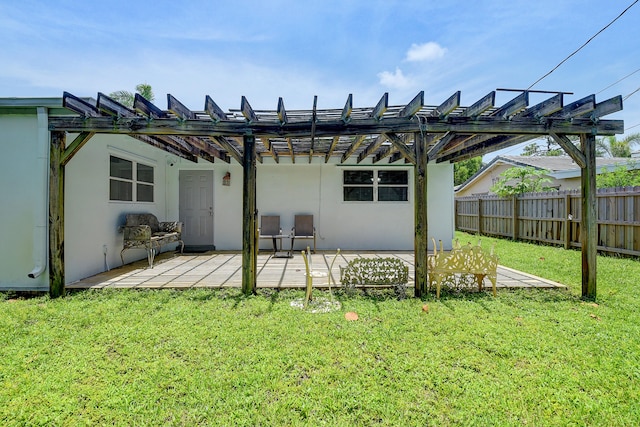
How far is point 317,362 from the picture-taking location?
221 centimetres

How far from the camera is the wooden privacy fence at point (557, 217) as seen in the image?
6.17 meters

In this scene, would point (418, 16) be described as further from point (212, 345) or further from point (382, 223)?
point (212, 345)

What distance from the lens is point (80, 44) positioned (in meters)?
6.64

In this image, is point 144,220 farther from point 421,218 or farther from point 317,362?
point 421,218

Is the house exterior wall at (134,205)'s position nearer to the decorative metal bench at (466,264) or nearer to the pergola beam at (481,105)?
the decorative metal bench at (466,264)

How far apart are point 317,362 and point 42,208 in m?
4.14

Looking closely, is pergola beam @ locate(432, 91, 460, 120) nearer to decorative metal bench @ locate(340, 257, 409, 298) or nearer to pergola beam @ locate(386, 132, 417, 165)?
pergola beam @ locate(386, 132, 417, 165)

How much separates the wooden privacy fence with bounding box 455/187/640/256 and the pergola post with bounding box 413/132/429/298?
4601 mm

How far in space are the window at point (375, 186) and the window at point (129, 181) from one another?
454 cm

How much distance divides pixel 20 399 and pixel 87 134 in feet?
10.1

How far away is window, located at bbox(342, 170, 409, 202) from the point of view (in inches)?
298

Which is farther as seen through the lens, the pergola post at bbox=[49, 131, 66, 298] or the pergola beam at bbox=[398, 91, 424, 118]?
the pergola post at bbox=[49, 131, 66, 298]

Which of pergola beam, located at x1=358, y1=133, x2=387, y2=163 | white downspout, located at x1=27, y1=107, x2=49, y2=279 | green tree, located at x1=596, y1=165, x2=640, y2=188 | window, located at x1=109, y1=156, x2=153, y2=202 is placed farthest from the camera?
green tree, located at x1=596, y1=165, x2=640, y2=188

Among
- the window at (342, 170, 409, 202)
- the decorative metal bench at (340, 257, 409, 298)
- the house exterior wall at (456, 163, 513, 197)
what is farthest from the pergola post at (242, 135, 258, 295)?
the house exterior wall at (456, 163, 513, 197)
